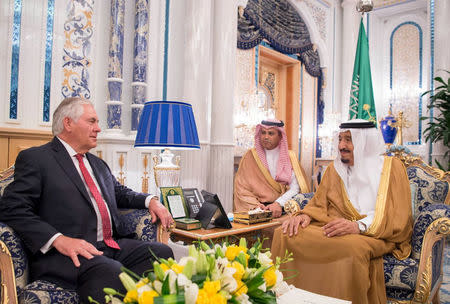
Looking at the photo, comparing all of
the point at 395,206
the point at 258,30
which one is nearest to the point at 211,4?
the point at 258,30

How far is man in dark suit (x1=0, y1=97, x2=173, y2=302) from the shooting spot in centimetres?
160

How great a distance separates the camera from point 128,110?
356 centimetres

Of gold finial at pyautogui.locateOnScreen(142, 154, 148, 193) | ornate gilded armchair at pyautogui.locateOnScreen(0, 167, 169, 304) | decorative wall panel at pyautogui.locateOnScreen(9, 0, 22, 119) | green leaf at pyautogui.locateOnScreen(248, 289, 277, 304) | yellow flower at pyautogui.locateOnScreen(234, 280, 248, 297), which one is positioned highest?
decorative wall panel at pyautogui.locateOnScreen(9, 0, 22, 119)

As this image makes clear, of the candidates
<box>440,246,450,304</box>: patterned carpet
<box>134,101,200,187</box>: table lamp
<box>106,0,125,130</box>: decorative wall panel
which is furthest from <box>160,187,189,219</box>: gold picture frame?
<box>440,246,450,304</box>: patterned carpet

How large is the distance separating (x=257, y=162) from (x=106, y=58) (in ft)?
5.58

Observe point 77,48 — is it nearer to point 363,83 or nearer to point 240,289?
point 240,289

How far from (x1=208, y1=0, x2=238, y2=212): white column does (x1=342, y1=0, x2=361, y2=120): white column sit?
3.15m

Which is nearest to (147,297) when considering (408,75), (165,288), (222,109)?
(165,288)

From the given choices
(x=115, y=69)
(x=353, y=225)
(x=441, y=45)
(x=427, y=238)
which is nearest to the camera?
A: (x=427, y=238)

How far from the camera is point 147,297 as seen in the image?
885 mm

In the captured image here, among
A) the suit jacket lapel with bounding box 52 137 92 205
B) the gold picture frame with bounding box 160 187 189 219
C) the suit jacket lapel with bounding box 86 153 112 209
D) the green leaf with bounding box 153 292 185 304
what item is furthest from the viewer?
the gold picture frame with bounding box 160 187 189 219

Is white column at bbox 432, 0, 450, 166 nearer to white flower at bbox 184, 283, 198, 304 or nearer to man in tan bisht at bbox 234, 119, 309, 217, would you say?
man in tan bisht at bbox 234, 119, 309, 217

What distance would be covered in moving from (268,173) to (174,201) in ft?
4.25

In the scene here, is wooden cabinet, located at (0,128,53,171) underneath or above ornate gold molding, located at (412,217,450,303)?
above
